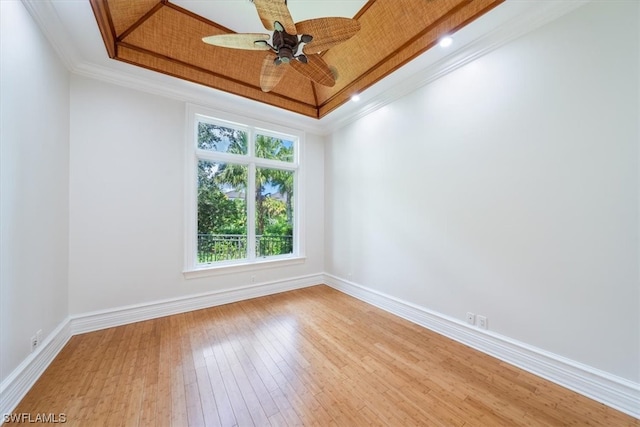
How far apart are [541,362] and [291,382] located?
220cm

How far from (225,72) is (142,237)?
2515 mm

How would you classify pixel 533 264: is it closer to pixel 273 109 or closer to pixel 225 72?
pixel 273 109

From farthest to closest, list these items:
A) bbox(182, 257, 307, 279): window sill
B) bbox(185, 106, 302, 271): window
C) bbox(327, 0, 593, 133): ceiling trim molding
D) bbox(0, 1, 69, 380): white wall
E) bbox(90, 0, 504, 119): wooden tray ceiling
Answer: bbox(185, 106, 302, 271): window → bbox(182, 257, 307, 279): window sill → bbox(90, 0, 504, 119): wooden tray ceiling → bbox(327, 0, 593, 133): ceiling trim molding → bbox(0, 1, 69, 380): white wall

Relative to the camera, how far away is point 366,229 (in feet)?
12.8

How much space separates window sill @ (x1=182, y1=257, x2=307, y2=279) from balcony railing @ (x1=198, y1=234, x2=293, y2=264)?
6.8 inches

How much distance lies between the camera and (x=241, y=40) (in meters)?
1.95

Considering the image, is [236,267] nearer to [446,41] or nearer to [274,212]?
[274,212]

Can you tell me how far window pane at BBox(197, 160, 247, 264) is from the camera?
3713 millimetres

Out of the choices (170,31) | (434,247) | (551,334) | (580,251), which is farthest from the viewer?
(434,247)

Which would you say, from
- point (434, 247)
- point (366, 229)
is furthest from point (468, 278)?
point (366, 229)

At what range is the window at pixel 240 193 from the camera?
11.9 ft

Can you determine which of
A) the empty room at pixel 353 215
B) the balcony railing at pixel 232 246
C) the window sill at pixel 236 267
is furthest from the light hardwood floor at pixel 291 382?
the balcony railing at pixel 232 246

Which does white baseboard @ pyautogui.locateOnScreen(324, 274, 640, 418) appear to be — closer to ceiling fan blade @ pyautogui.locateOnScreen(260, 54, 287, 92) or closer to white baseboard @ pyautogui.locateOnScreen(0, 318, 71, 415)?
ceiling fan blade @ pyautogui.locateOnScreen(260, 54, 287, 92)

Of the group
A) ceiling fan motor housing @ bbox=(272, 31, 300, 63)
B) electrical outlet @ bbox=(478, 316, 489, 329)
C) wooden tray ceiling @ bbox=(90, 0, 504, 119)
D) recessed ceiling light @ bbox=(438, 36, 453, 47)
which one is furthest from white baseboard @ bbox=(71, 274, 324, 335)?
recessed ceiling light @ bbox=(438, 36, 453, 47)
